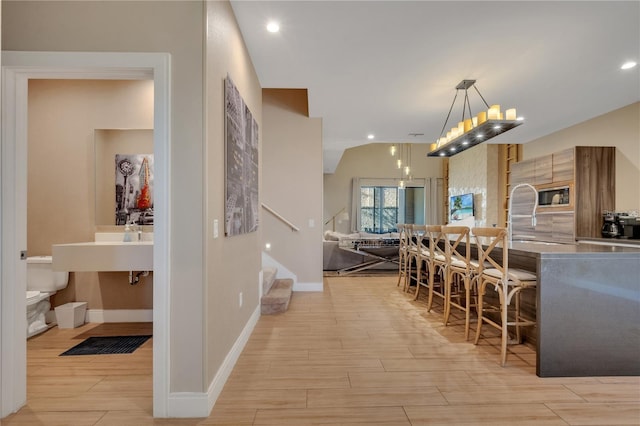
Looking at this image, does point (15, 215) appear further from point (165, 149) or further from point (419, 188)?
point (419, 188)

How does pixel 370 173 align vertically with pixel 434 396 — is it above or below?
above

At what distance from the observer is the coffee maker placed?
4.09 meters

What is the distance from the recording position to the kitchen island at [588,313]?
7.13 feet

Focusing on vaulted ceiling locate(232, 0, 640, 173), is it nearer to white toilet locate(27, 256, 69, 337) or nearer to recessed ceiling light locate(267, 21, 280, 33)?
recessed ceiling light locate(267, 21, 280, 33)

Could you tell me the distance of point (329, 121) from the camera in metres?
4.96

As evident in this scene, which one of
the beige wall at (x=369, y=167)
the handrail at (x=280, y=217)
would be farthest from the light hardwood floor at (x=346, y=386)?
the beige wall at (x=369, y=167)

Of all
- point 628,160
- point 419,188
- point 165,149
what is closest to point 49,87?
point 165,149

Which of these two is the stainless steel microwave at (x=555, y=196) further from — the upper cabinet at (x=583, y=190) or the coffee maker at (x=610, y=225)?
the coffee maker at (x=610, y=225)

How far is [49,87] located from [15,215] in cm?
203

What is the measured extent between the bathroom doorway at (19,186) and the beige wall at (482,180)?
25.9ft

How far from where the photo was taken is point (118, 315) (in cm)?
320

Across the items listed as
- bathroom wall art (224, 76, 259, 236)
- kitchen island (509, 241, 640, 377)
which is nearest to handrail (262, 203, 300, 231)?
bathroom wall art (224, 76, 259, 236)

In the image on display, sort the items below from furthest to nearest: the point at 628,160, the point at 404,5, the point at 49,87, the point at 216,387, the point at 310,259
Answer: the point at 310,259, the point at 628,160, the point at 49,87, the point at 404,5, the point at 216,387

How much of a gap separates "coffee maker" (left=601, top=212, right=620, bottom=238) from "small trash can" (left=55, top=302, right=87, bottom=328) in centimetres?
655
